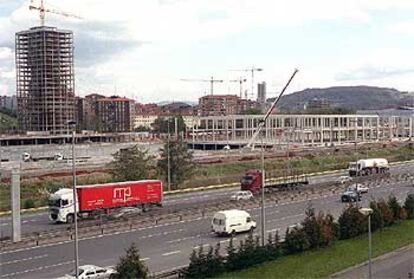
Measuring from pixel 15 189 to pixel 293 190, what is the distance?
59.0ft

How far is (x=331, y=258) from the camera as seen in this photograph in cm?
1800

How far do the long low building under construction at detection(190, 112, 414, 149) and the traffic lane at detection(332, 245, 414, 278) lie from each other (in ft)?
241

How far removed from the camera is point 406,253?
18.9m

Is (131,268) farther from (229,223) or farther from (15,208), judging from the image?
(229,223)

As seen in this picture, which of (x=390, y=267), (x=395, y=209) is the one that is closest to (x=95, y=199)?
(x=395, y=209)

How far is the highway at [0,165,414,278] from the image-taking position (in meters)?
17.7

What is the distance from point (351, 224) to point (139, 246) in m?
7.17

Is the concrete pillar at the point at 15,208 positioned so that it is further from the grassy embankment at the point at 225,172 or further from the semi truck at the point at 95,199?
the grassy embankment at the point at 225,172

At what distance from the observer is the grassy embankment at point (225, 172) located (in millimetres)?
35219

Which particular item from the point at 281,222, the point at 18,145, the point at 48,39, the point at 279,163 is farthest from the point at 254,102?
the point at 281,222

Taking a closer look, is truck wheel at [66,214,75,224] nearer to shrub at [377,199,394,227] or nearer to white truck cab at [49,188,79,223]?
white truck cab at [49,188,79,223]

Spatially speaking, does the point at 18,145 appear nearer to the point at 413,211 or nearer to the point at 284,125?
the point at 284,125

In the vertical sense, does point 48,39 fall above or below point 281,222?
above

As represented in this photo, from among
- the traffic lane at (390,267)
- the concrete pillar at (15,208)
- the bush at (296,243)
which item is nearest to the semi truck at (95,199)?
the concrete pillar at (15,208)
